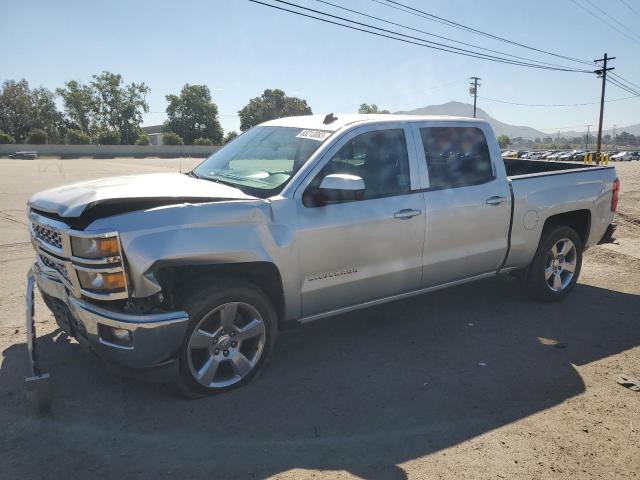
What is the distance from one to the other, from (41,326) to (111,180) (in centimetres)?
167

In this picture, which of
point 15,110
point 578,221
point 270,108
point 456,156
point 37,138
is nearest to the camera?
point 456,156

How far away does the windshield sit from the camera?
13.2ft

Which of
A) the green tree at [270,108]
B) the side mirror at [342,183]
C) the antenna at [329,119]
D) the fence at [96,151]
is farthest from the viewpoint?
the green tree at [270,108]

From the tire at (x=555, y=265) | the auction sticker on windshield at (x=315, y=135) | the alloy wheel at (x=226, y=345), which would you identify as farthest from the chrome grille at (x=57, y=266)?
the tire at (x=555, y=265)

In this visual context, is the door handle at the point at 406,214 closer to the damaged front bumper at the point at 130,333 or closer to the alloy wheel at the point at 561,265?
the damaged front bumper at the point at 130,333

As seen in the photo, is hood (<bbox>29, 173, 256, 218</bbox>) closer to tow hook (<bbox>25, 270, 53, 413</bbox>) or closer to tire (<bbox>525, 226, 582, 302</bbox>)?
tow hook (<bbox>25, 270, 53, 413</bbox>)

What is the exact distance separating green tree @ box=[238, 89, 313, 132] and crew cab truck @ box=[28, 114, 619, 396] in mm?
102297

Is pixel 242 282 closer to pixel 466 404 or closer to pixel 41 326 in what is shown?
pixel 466 404

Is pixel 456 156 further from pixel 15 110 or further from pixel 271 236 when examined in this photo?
pixel 15 110

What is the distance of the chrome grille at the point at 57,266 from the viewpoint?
3342 millimetres

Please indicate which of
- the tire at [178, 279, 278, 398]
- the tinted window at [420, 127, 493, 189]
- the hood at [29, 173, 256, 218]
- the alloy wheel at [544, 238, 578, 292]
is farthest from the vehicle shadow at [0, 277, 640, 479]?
the tinted window at [420, 127, 493, 189]

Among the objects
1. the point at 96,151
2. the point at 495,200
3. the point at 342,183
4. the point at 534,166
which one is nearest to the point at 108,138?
the point at 96,151

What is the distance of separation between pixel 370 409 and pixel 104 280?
1861 mm

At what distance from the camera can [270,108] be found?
107938mm
